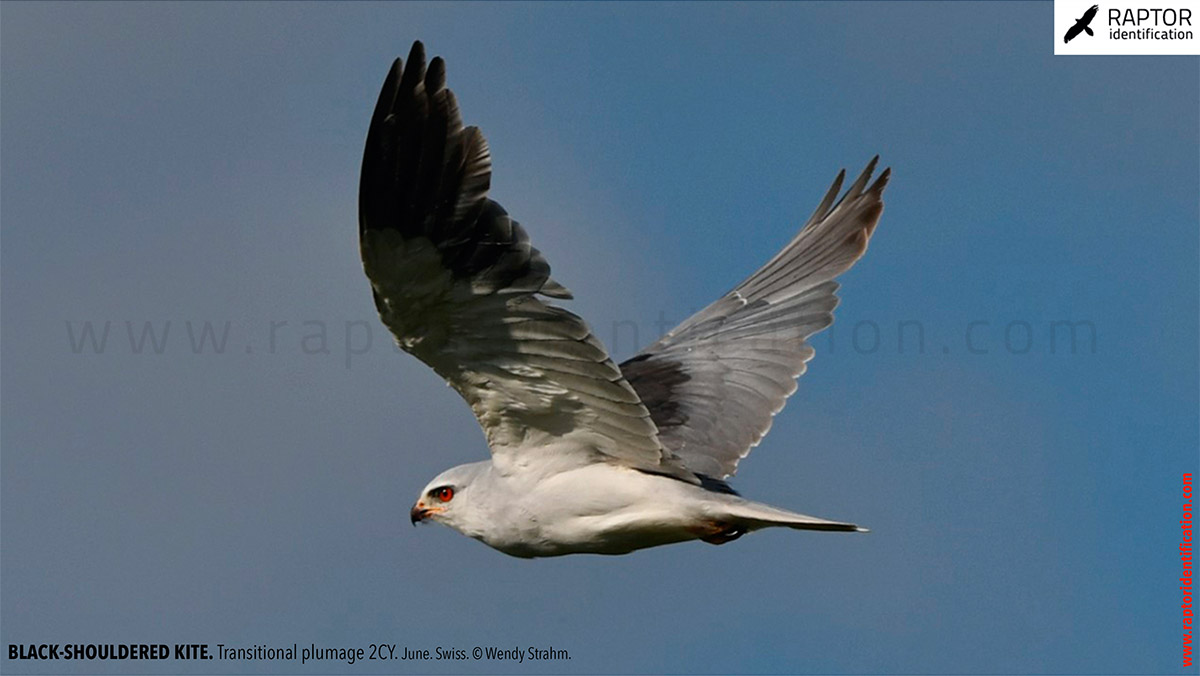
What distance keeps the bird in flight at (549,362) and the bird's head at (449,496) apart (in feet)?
0.03

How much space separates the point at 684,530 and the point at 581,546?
63 cm

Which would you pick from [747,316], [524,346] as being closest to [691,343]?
[747,316]

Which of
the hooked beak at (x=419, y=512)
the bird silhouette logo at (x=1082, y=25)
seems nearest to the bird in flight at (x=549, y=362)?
the hooked beak at (x=419, y=512)

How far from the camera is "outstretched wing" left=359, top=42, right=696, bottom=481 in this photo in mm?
8047

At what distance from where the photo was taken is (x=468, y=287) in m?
8.46

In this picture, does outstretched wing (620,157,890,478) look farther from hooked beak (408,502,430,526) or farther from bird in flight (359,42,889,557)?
hooked beak (408,502,430,526)

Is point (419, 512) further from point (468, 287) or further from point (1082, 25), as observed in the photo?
point (1082, 25)

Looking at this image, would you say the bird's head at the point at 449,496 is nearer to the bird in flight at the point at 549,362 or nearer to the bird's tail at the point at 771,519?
the bird in flight at the point at 549,362

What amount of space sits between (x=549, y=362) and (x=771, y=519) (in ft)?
5.00

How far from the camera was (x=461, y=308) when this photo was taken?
8.62 metres

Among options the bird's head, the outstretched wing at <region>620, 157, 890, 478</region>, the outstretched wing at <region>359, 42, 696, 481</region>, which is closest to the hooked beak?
the bird's head

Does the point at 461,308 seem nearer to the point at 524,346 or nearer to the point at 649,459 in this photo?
the point at 524,346

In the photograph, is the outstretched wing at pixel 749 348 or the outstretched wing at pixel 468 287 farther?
the outstretched wing at pixel 749 348

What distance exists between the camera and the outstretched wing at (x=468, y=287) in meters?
8.05
